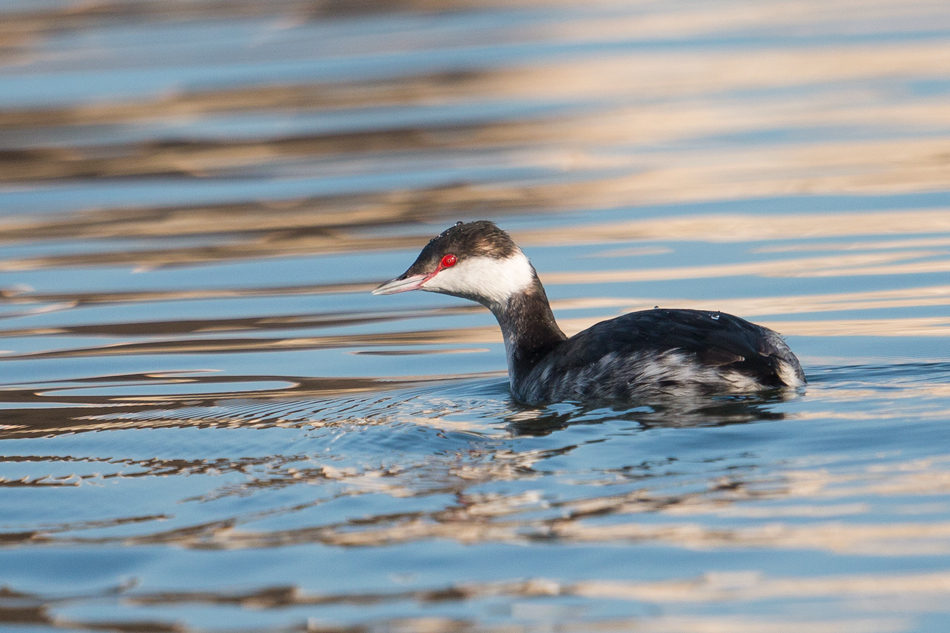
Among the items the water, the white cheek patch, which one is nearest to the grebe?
the white cheek patch

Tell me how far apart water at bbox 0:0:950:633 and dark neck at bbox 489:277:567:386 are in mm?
263

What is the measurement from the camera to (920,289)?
32.0 feet

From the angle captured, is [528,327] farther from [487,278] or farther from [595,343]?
[595,343]

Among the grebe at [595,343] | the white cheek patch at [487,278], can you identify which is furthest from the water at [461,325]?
the white cheek patch at [487,278]

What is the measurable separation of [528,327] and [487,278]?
1.14 ft

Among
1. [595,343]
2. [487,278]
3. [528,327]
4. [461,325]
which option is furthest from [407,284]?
[461,325]

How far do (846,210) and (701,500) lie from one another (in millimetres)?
7627

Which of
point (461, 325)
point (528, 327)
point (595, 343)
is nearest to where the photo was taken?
point (595, 343)

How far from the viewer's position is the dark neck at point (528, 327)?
26.1 feet

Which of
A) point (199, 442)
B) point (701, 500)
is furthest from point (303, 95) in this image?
point (701, 500)

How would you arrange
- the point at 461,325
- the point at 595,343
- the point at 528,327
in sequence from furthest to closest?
the point at 461,325 → the point at 528,327 → the point at 595,343

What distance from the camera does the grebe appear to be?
22.3ft

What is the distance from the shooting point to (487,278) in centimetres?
809

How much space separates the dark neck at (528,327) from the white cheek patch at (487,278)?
0.06 meters
